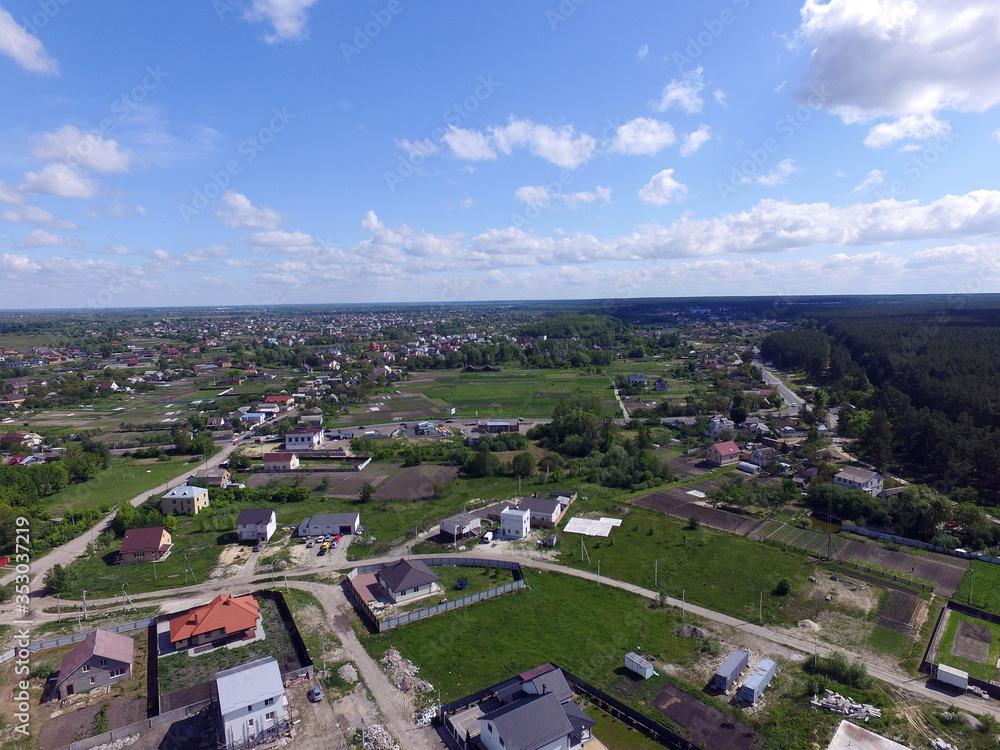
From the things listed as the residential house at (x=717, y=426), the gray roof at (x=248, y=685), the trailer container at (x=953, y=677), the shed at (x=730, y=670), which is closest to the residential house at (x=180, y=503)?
the gray roof at (x=248, y=685)

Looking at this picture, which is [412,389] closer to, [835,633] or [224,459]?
[224,459]

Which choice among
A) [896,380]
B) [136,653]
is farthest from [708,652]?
[896,380]

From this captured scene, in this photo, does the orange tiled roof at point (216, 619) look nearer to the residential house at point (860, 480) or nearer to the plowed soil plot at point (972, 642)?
the plowed soil plot at point (972, 642)

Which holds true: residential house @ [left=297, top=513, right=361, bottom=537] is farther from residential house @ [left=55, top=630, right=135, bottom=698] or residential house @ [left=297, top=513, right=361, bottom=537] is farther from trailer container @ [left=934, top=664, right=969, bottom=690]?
trailer container @ [left=934, top=664, right=969, bottom=690]

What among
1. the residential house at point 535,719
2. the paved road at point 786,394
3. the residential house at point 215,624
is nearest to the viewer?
the residential house at point 535,719

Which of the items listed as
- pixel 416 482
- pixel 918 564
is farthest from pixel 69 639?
pixel 918 564

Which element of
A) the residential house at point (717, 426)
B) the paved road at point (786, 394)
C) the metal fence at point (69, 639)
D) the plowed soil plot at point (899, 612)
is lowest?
the paved road at point (786, 394)

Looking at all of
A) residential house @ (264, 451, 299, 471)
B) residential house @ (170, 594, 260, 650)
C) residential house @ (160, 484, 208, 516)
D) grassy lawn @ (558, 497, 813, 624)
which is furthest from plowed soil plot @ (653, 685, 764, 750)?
residential house @ (264, 451, 299, 471)

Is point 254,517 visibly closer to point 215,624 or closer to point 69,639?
point 69,639
